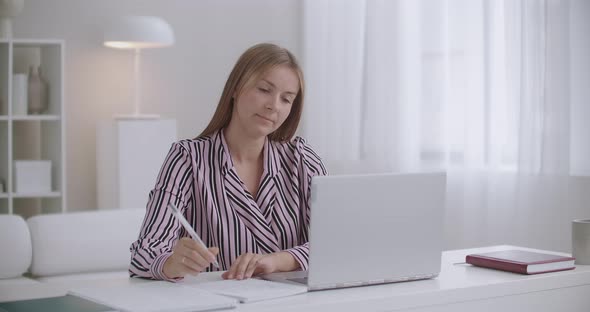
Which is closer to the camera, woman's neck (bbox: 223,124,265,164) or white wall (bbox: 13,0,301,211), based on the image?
woman's neck (bbox: 223,124,265,164)

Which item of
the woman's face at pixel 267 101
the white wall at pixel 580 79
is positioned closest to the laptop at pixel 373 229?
the woman's face at pixel 267 101

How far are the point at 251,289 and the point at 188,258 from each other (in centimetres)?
15

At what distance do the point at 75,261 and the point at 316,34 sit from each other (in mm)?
2993

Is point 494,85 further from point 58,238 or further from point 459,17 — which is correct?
point 58,238

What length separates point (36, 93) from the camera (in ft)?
17.2

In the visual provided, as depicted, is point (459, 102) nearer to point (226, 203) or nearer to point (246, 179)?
point (246, 179)

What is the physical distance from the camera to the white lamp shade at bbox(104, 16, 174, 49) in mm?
5293

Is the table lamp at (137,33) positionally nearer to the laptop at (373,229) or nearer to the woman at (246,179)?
the woman at (246,179)

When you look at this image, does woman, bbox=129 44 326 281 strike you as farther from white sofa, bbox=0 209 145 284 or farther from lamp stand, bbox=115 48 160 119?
lamp stand, bbox=115 48 160 119

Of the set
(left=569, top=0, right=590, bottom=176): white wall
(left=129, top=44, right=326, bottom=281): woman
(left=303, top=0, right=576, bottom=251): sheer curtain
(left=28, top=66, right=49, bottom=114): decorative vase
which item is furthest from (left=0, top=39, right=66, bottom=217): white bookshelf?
(left=129, top=44, right=326, bottom=281): woman

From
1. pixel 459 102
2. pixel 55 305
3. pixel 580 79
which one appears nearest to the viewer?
pixel 55 305

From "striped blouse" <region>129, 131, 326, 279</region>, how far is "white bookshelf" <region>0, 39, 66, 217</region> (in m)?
3.08

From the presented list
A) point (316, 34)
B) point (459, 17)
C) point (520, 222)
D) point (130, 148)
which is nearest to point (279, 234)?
point (520, 222)

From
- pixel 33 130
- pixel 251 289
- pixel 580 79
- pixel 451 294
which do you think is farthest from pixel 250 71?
pixel 33 130
